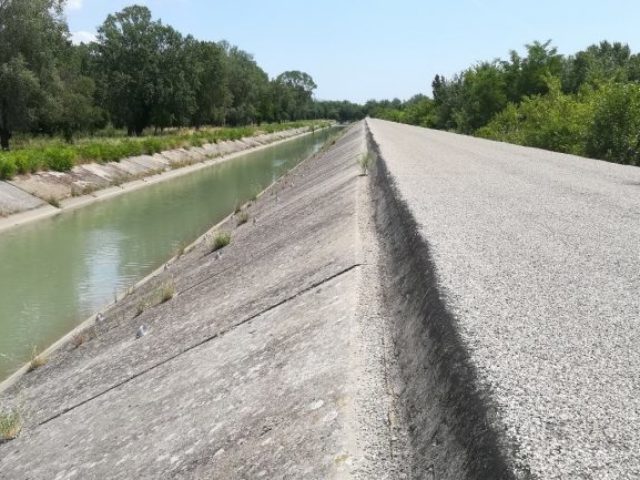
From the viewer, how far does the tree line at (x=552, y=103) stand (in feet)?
65.0

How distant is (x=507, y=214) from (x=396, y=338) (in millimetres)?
4071

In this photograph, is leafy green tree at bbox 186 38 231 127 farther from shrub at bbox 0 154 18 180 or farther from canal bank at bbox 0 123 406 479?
canal bank at bbox 0 123 406 479

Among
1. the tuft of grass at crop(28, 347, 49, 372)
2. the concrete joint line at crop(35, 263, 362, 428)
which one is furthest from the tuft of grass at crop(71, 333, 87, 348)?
the concrete joint line at crop(35, 263, 362, 428)

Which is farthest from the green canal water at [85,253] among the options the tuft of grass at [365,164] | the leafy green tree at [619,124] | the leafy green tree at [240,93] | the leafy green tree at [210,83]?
the leafy green tree at [240,93]

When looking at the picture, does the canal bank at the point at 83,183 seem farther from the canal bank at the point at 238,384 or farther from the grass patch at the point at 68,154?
the canal bank at the point at 238,384

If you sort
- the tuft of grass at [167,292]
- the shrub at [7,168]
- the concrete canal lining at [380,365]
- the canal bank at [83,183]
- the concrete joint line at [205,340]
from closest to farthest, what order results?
the concrete canal lining at [380,365] → the concrete joint line at [205,340] → the tuft of grass at [167,292] → the canal bank at [83,183] → the shrub at [7,168]

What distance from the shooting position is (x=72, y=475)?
4656 millimetres

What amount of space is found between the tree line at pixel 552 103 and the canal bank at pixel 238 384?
1416cm

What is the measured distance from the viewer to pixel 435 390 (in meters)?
3.57

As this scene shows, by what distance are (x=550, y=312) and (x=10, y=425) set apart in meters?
5.20

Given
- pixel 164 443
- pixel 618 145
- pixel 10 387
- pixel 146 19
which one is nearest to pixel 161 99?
pixel 146 19

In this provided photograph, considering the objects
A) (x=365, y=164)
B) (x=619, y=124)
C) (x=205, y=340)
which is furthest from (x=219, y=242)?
(x=619, y=124)

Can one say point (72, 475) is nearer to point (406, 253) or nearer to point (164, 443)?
point (164, 443)

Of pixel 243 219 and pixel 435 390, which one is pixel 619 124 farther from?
pixel 435 390
